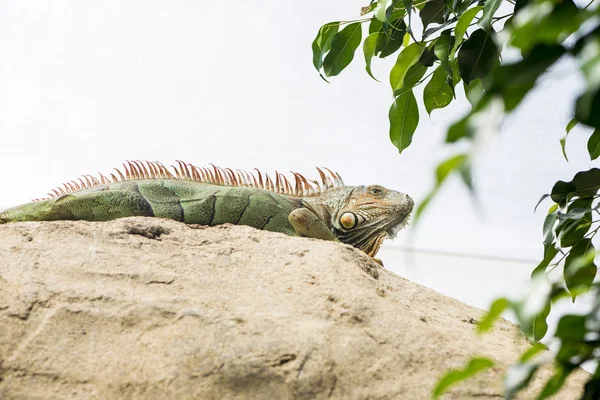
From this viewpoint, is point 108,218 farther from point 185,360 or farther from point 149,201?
point 185,360

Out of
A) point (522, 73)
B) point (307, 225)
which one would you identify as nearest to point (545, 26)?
point (522, 73)

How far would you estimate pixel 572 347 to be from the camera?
0.78m

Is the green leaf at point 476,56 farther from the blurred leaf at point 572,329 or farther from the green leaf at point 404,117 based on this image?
the blurred leaf at point 572,329

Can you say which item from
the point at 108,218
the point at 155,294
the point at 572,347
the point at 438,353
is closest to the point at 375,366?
the point at 438,353

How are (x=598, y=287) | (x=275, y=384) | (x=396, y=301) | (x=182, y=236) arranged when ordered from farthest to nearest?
(x=182, y=236) < (x=396, y=301) < (x=275, y=384) < (x=598, y=287)

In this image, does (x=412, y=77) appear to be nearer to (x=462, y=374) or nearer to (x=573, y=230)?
(x=573, y=230)

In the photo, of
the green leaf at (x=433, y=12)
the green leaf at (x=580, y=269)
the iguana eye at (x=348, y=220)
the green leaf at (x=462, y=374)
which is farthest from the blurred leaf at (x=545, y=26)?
the iguana eye at (x=348, y=220)

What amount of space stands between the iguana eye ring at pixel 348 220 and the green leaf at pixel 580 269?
1544mm

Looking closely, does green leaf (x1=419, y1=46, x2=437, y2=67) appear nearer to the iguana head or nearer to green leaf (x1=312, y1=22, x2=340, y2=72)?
green leaf (x1=312, y1=22, x2=340, y2=72)

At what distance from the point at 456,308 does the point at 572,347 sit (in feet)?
5.57

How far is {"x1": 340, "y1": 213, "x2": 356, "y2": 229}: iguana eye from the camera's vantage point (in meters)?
3.30

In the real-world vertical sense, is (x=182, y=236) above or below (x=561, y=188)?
below

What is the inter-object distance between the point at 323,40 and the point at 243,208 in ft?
3.87

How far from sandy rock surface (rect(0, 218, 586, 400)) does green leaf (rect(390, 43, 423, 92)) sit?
586 millimetres
